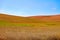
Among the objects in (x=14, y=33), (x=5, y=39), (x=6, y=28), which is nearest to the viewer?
(x=5, y=39)

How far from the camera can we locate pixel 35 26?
2.59 m

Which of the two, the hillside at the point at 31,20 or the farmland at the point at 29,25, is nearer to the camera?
the farmland at the point at 29,25

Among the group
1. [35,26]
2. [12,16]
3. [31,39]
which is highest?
[12,16]

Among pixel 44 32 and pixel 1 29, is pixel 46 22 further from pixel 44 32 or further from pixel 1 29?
pixel 1 29

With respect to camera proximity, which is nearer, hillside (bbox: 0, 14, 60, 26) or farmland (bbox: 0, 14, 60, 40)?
farmland (bbox: 0, 14, 60, 40)

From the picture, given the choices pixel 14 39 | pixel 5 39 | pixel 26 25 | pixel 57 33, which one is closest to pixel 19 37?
pixel 14 39

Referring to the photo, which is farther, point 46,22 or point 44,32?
point 46,22

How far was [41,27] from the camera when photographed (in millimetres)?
2562

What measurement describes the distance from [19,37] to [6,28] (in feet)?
1.37

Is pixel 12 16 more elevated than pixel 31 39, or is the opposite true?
pixel 12 16

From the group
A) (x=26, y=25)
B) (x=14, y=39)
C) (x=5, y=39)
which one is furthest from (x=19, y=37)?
(x=26, y=25)

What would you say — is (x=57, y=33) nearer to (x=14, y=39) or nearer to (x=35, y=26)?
(x=35, y=26)

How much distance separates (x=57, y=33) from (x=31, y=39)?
460 millimetres

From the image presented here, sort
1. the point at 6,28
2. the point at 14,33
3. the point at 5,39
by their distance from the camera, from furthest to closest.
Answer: the point at 6,28 → the point at 14,33 → the point at 5,39
